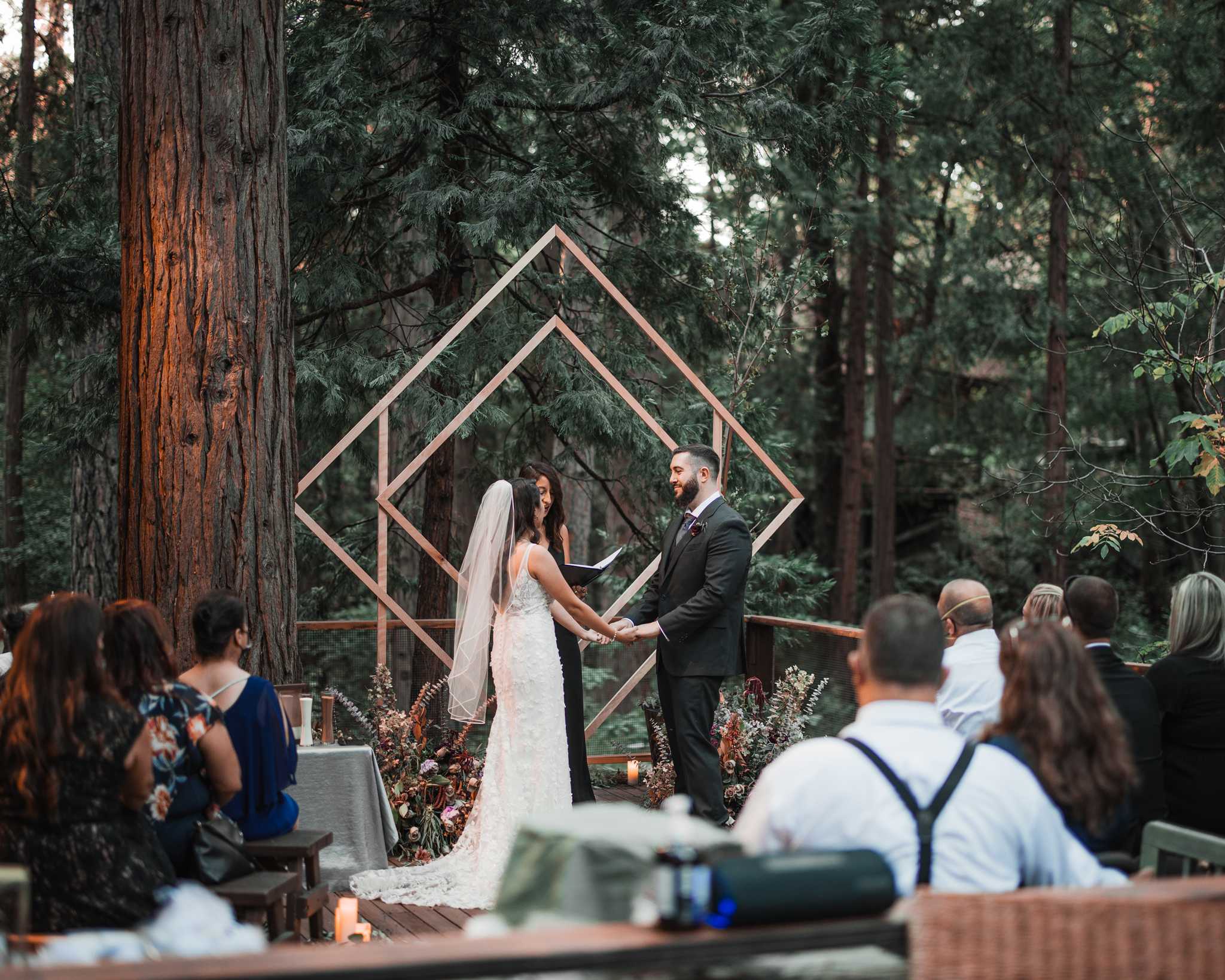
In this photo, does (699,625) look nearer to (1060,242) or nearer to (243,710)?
(243,710)

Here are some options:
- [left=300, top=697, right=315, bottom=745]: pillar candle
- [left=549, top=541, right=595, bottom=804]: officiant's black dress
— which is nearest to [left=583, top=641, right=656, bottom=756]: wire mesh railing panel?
[left=549, top=541, right=595, bottom=804]: officiant's black dress

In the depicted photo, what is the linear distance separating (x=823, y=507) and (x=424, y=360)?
41.5 ft

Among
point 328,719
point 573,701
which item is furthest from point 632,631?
point 328,719

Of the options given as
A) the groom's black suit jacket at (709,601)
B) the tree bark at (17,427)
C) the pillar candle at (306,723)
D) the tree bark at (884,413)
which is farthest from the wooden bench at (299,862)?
the tree bark at (884,413)

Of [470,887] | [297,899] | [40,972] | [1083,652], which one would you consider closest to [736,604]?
[470,887]

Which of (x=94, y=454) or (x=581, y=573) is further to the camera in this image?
(x=94, y=454)

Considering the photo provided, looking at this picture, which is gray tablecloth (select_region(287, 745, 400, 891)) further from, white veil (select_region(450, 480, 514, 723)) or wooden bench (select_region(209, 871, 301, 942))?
wooden bench (select_region(209, 871, 301, 942))

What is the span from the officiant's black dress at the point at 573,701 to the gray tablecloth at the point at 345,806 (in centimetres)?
99

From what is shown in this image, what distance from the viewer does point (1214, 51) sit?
13789 millimetres

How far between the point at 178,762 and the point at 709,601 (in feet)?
9.11

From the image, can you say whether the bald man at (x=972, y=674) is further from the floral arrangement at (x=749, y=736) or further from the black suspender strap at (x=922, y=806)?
the floral arrangement at (x=749, y=736)

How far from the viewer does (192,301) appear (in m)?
4.67

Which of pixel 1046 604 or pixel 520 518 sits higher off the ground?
pixel 520 518

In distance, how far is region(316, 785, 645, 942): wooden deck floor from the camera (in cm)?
440
